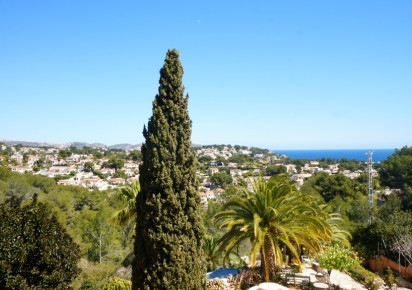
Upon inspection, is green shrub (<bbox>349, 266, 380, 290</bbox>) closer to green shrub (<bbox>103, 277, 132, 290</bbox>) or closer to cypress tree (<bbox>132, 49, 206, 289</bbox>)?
cypress tree (<bbox>132, 49, 206, 289</bbox>)

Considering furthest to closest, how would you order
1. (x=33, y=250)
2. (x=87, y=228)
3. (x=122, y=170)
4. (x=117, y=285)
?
(x=122, y=170) → (x=87, y=228) → (x=117, y=285) → (x=33, y=250)

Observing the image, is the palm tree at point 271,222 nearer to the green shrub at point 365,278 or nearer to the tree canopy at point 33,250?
Answer: the green shrub at point 365,278

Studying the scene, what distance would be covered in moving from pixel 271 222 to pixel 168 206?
13.1ft

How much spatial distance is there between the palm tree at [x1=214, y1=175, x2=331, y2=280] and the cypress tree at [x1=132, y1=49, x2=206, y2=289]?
2272mm

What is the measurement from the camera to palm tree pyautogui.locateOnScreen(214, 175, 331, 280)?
890 centimetres

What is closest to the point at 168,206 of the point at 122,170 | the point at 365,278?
the point at 365,278

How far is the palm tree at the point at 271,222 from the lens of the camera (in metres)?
8.90

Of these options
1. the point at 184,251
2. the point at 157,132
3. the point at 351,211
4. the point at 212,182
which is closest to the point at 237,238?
the point at 184,251

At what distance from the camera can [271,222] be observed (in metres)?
9.33

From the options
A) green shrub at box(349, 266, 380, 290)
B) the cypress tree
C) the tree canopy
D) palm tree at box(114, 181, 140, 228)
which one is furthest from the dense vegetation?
green shrub at box(349, 266, 380, 290)

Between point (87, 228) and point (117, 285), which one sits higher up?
point (117, 285)

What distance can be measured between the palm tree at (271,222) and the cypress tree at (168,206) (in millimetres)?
2272

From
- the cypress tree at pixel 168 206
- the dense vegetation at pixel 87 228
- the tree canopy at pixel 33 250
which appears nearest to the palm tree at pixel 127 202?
the dense vegetation at pixel 87 228

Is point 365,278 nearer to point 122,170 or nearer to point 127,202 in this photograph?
point 127,202
